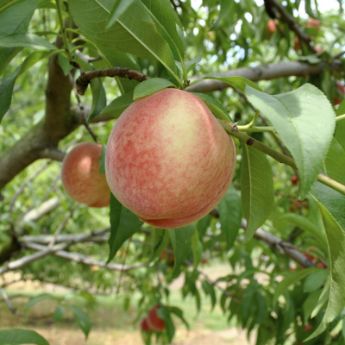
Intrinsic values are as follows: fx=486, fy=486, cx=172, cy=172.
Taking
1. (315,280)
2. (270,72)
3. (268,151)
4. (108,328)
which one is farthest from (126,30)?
(108,328)

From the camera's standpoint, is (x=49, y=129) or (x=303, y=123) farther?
(x=49, y=129)

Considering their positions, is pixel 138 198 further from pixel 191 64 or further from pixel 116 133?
pixel 191 64

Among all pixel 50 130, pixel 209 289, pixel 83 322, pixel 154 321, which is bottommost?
pixel 154 321

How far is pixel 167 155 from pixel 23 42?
1.19ft

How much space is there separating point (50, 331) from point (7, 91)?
229 inches

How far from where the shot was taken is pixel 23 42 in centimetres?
81

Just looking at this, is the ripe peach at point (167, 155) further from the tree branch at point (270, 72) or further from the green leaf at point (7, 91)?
the tree branch at point (270, 72)

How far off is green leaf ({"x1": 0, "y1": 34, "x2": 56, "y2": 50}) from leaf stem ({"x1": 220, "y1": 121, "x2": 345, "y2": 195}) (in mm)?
342

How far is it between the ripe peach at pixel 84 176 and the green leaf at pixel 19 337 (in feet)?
1.23

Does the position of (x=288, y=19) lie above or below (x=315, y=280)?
above

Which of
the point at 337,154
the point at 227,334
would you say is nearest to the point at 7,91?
the point at 337,154

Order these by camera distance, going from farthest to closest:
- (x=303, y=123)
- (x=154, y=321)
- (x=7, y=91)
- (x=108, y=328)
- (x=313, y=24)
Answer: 1. (x=108, y=328)
2. (x=154, y=321)
3. (x=313, y=24)
4. (x=7, y=91)
5. (x=303, y=123)

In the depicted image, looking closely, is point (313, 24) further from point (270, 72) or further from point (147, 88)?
point (147, 88)

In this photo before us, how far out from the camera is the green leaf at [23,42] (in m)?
0.79
